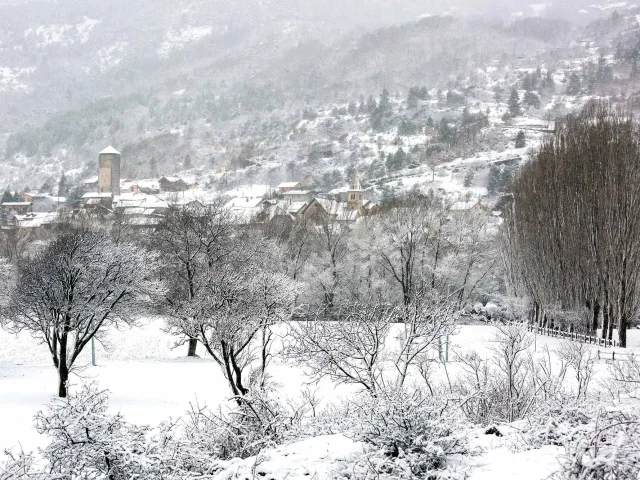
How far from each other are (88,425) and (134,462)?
2.08ft

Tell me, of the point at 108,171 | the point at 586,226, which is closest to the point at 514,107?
the point at 108,171

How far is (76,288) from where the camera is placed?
17938mm

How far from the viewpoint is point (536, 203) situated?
99.3 feet

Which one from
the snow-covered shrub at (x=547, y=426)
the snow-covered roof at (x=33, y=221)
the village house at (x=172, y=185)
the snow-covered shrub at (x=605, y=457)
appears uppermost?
the village house at (x=172, y=185)

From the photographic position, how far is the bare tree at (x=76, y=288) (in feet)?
57.8

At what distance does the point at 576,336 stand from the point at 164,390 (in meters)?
17.2

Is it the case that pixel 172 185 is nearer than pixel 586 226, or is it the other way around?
pixel 586 226

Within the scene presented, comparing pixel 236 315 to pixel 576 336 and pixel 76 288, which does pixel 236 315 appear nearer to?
pixel 76 288

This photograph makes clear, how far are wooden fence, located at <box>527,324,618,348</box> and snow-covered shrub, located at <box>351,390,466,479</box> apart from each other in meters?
17.8

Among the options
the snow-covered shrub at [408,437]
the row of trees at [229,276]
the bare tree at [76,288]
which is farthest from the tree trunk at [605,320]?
the snow-covered shrub at [408,437]

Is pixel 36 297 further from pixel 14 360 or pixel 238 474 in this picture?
pixel 238 474

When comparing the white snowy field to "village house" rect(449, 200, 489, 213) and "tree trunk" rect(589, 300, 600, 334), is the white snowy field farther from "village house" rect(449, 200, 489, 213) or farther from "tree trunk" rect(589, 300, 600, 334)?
"village house" rect(449, 200, 489, 213)

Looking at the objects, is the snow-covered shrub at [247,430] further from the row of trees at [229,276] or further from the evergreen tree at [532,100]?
the evergreen tree at [532,100]

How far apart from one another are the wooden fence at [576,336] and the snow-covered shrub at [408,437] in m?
17.8
